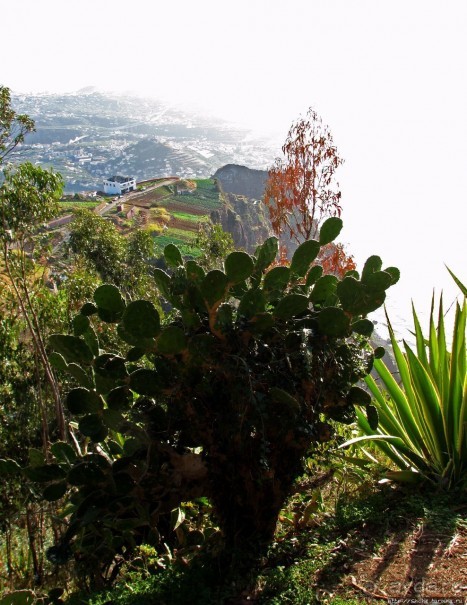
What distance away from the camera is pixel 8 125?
4387 mm

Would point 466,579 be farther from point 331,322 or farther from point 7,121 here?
point 7,121

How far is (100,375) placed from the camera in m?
1.76

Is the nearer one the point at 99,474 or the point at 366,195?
the point at 99,474

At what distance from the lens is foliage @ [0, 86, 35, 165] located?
4.34m

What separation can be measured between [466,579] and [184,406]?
94 cm

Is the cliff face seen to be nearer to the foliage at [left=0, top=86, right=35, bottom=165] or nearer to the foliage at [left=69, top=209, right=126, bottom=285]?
the foliage at [left=69, top=209, right=126, bottom=285]

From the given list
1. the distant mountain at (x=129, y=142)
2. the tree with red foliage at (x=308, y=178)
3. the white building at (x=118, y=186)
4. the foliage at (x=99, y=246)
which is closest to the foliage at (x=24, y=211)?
the tree with red foliage at (x=308, y=178)

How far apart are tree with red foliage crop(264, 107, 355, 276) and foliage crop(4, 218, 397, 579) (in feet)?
10.1

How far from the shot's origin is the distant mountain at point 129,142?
7862cm

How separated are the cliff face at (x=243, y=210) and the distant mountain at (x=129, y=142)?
2.87 meters

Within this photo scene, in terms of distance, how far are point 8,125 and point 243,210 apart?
33.8 m

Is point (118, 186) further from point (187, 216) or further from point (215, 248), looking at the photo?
point (215, 248)

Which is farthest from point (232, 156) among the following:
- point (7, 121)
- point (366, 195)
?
point (7, 121)

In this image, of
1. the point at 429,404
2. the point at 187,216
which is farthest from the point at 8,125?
the point at 187,216
